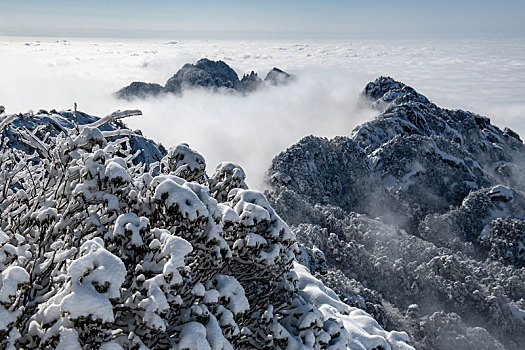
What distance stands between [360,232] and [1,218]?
6101cm

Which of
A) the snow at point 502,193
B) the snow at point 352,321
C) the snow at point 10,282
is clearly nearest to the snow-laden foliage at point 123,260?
the snow at point 10,282

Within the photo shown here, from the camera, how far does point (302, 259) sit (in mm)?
30172

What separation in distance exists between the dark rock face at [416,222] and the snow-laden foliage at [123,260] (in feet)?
74.4

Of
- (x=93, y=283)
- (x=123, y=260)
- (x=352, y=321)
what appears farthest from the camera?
(x=352, y=321)

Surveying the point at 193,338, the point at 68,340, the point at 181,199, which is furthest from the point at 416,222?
the point at 68,340

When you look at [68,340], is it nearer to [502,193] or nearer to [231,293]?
[231,293]

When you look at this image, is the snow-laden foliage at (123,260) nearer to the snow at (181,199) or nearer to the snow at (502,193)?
the snow at (181,199)

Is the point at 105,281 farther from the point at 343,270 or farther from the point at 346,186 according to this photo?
the point at 346,186

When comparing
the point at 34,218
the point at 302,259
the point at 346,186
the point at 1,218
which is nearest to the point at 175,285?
the point at 34,218

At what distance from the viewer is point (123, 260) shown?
754 centimetres

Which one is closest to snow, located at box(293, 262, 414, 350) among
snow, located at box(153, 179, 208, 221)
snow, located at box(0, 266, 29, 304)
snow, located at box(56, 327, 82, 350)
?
snow, located at box(153, 179, 208, 221)

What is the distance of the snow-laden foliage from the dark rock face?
22678 mm

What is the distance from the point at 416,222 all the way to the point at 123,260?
8314 cm

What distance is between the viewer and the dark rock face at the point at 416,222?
1918 inches
